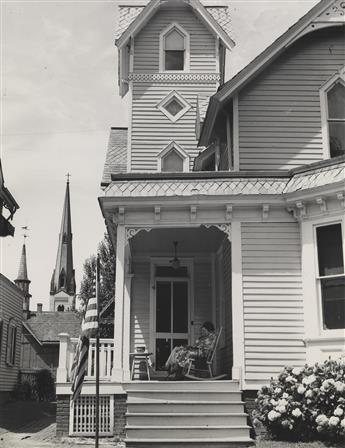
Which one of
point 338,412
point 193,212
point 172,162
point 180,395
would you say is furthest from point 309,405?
point 172,162

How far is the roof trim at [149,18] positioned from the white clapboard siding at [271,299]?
29.2 ft

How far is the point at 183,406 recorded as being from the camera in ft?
34.3

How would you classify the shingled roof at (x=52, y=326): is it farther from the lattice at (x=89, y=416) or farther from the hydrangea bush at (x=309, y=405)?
the hydrangea bush at (x=309, y=405)

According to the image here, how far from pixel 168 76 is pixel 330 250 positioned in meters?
9.15

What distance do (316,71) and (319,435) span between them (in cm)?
804

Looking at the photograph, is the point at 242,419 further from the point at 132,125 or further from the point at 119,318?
the point at 132,125

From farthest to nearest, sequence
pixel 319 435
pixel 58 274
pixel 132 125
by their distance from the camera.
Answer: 1. pixel 58 274
2. pixel 132 125
3. pixel 319 435

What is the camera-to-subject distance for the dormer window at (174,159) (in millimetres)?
17797

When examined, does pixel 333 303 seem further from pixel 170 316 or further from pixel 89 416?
pixel 170 316

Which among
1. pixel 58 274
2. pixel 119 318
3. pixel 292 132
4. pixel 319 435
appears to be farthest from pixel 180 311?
pixel 58 274

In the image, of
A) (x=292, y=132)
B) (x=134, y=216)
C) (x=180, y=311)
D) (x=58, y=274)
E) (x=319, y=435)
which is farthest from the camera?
(x=58, y=274)

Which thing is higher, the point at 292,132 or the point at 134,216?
the point at 292,132

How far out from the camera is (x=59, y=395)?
36.4ft

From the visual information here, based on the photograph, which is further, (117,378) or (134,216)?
(134,216)
